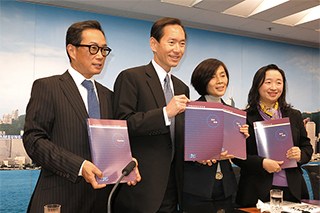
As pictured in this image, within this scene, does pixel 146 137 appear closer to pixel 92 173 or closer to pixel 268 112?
pixel 92 173

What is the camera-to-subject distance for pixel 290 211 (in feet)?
6.39

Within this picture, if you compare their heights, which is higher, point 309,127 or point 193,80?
point 193,80

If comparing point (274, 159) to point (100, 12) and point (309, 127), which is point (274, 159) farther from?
point (309, 127)

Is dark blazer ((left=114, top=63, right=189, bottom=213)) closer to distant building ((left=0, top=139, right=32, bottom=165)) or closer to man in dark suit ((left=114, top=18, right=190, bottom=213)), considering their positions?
man in dark suit ((left=114, top=18, right=190, bottom=213))

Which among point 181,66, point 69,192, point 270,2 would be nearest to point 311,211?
point 69,192

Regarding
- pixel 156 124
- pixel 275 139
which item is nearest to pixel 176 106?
pixel 156 124

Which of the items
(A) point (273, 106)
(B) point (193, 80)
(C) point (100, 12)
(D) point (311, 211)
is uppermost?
(C) point (100, 12)

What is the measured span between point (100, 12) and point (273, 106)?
340 cm

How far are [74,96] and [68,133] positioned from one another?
211 millimetres

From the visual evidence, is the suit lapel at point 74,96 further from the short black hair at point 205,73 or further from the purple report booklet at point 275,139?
the purple report booklet at point 275,139

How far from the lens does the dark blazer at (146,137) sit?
A: 1784mm

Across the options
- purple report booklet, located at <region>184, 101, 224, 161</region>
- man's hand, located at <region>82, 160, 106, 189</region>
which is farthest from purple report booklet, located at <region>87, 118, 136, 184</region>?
purple report booklet, located at <region>184, 101, 224, 161</region>

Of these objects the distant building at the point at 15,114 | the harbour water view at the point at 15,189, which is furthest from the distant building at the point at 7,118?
the harbour water view at the point at 15,189

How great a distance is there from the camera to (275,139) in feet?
7.63
